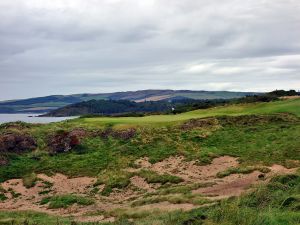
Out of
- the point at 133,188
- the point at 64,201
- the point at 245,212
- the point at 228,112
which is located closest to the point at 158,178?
the point at 133,188

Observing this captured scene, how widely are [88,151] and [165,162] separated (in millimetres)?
7336

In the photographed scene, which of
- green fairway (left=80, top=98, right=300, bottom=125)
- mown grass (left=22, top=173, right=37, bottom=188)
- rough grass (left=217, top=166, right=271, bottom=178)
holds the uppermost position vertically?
green fairway (left=80, top=98, right=300, bottom=125)

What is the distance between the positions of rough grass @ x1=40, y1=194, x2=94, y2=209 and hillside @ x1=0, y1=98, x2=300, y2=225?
0.07m

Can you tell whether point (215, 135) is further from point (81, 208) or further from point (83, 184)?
point (81, 208)

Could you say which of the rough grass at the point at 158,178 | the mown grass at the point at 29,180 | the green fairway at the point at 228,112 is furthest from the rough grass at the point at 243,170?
the green fairway at the point at 228,112

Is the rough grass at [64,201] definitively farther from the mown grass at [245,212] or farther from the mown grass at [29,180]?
the mown grass at [29,180]

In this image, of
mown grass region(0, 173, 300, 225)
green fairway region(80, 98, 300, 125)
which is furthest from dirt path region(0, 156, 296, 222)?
green fairway region(80, 98, 300, 125)

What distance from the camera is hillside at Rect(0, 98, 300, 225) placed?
2286 cm

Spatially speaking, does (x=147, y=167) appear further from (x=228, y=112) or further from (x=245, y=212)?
(x=245, y=212)

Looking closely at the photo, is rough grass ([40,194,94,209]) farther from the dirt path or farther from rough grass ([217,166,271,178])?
rough grass ([217,166,271,178])

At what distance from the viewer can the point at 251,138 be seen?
3878cm

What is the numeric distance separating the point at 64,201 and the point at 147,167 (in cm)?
790

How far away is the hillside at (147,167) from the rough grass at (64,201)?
0.07 m

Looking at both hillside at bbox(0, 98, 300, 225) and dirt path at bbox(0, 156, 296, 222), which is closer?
hillside at bbox(0, 98, 300, 225)
